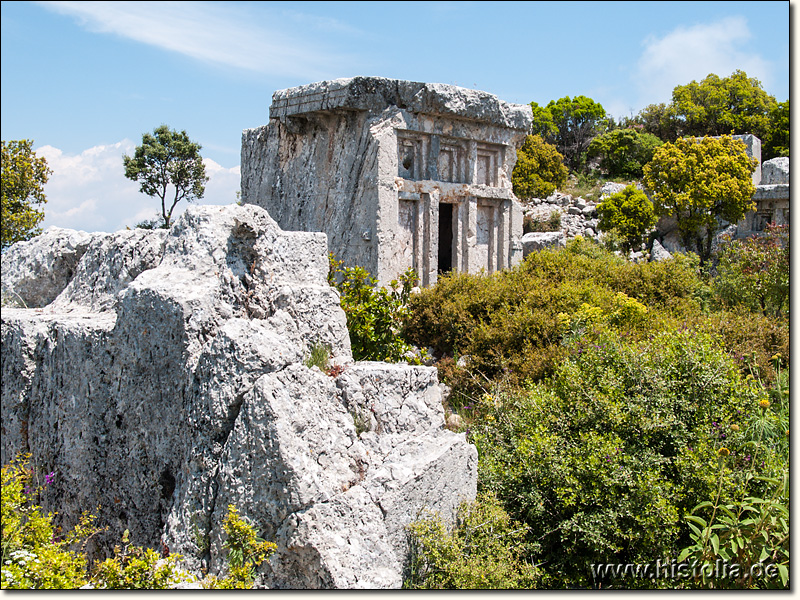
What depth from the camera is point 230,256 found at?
5285mm

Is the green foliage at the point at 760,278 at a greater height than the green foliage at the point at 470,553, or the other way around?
the green foliage at the point at 760,278

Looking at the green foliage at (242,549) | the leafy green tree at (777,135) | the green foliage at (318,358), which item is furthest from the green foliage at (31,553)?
the leafy green tree at (777,135)

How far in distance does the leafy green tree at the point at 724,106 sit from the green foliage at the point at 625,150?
2353mm

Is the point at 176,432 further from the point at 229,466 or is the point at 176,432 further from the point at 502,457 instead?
the point at 502,457

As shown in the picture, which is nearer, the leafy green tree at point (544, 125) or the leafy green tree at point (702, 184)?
the leafy green tree at point (702, 184)

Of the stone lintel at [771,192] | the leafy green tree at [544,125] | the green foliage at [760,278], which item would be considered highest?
the leafy green tree at [544,125]

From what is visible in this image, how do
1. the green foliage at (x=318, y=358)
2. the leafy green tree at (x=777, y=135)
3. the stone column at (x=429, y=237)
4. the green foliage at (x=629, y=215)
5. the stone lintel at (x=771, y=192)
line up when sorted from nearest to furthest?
the green foliage at (x=318, y=358), the stone column at (x=429, y=237), the stone lintel at (x=771, y=192), the green foliage at (x=629, y=215), the leafy green tree at (x=777, y=135)

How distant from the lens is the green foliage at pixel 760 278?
1108 centimetres

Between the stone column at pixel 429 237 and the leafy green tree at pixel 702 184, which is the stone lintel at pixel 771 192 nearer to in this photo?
the leafy green tree at pixel 702 184

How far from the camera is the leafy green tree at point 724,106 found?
37.0 m

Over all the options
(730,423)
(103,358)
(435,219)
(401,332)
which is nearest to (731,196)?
(435,219)

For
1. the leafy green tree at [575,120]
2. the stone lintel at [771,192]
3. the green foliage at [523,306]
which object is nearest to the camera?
the green foliage at [523,306]

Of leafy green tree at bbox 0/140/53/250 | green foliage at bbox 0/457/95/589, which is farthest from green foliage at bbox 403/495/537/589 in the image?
leafy green tree at bbox 0/140/53/250

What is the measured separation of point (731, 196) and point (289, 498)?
26.5 m
